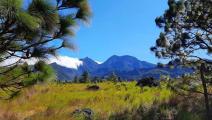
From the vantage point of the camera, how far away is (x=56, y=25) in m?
10.7

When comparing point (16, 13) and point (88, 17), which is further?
point (88, 17)

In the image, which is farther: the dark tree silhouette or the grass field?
the grass field

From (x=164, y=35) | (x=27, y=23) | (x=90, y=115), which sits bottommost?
(x=90, y=115)

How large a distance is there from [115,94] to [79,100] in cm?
326

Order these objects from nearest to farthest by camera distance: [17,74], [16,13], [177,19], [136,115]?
1. [16,13]
2. [17,74]
3. [136,115]
4. [177,19]

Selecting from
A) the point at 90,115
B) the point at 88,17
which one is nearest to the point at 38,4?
the point at 88,17

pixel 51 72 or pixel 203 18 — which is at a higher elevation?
pixel 203 18

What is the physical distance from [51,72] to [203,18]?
8.21m

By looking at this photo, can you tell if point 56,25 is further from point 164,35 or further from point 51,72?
point 164,35

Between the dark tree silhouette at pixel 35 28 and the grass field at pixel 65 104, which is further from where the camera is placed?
the grass field at pixel 65 104

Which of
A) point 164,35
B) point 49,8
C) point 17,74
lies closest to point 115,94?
point 164,35

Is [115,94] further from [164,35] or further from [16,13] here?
[16,13]

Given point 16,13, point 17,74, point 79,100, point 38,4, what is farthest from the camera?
point 79,100

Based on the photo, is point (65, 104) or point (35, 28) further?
point (65, 104)
